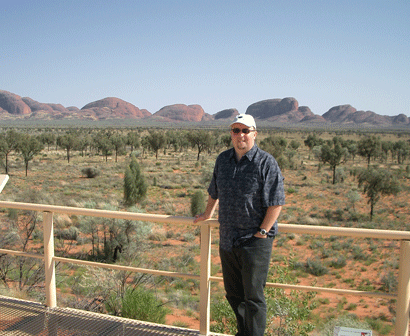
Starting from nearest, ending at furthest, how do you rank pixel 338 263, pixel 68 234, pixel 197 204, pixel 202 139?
pixel 338 263, pixel 68 234, pixel 197 204, pixel 202 139

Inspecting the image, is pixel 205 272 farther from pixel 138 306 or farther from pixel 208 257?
pixel 138 306

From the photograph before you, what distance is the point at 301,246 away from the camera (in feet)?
40.8

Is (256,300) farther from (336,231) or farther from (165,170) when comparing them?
(165,170)

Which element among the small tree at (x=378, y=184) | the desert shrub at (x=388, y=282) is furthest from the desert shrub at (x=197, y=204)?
the small tree at (x=378, y=184)

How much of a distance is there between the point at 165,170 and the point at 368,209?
1795cm

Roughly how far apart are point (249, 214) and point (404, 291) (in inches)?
45.2

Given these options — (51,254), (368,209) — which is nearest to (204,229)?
(51,254)

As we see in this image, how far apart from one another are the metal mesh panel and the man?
0.71 meters

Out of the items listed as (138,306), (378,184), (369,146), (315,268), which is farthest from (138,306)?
(369,146)

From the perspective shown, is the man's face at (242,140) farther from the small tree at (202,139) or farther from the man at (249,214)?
the small tree at (202,139)

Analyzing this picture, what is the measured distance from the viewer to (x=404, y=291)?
2352 mm

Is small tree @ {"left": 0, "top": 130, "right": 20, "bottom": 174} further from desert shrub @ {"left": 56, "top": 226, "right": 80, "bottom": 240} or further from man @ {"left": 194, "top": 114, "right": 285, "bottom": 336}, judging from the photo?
man @ {"left": 194, "top": 114, "right": 285, "bottom": 336}

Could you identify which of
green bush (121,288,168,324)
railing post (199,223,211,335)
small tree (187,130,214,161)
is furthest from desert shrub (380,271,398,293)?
small tree (187,130,214,161)

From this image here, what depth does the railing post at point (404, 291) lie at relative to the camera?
7.66ft
